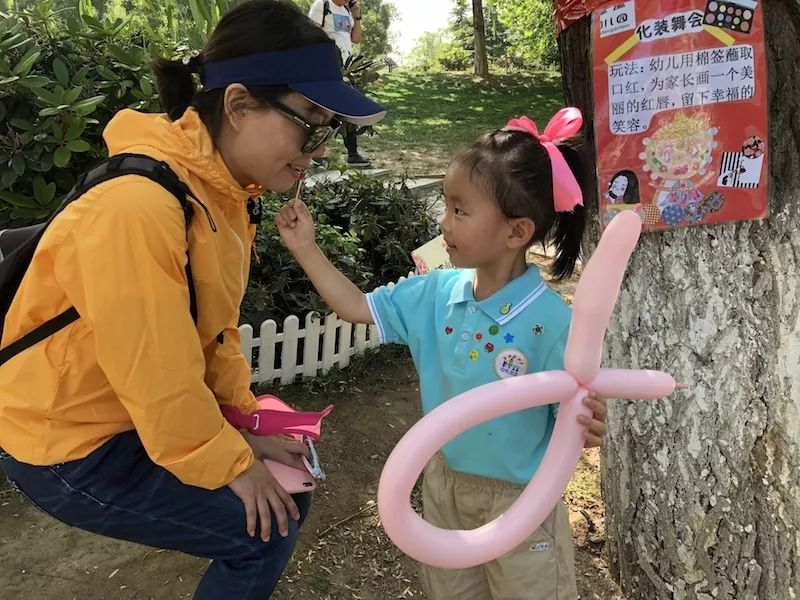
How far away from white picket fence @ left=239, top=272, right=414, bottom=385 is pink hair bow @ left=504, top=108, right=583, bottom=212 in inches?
84.6

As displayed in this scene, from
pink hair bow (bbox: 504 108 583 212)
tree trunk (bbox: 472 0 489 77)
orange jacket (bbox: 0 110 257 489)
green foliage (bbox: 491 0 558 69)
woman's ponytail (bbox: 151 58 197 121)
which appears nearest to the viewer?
orange jacket (bbox: 0 110 257 489)

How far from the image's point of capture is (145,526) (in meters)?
1.69

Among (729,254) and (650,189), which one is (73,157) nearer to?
(650,189)

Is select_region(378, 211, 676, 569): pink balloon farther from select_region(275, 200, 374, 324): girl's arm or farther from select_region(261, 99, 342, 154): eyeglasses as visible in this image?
select_region(261, 99, 342, 154): eyeglasses

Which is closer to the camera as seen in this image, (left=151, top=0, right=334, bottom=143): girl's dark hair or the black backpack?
the black backpack

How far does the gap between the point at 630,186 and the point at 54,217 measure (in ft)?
4.84

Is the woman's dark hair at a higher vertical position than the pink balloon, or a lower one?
higher

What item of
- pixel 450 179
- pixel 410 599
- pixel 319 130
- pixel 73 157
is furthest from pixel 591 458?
pixel 73 157

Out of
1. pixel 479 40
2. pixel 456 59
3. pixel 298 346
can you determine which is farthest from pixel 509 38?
pixel 298 346

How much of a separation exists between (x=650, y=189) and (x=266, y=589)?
4.83 feet

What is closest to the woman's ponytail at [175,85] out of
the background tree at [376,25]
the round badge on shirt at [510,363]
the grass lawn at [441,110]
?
the round badge on shirt at [510,363]

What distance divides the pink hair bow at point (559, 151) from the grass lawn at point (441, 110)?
6.92 meters

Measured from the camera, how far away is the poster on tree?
1.81 meters

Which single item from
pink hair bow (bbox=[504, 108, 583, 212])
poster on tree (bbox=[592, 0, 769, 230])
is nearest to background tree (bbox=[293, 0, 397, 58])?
poster on tree (bbox=[592, 0, 769, 230])
